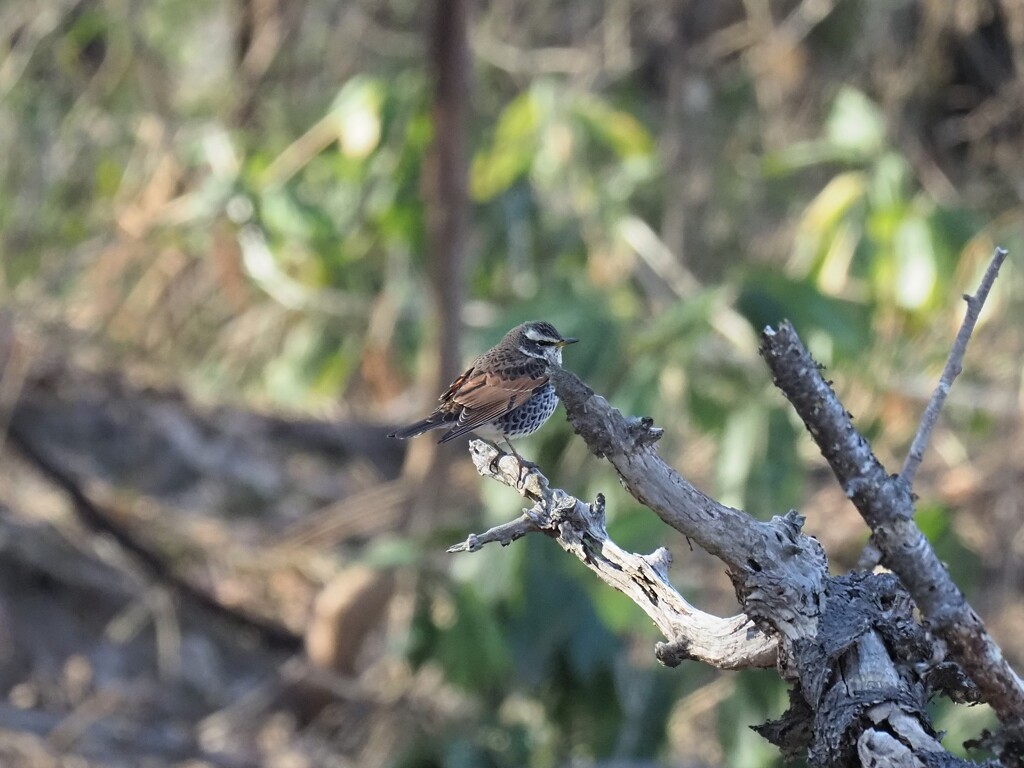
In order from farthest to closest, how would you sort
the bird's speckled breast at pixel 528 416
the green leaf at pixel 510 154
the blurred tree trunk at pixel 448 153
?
the green leaf at pixel 510 154 < the blurred tree trunk at pixel 448 153 < the bird's speckled breast at pixel 528 416

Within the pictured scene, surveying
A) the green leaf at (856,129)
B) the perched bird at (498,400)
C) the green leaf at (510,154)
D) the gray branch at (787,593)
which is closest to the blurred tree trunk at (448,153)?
the green leaf at (510,154)

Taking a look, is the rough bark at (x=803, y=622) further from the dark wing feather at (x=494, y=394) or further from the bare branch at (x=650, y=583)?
the dark wing feather at (x=494, y=394)

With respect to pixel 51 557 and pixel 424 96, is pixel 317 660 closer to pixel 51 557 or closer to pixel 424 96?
pixel 51 557

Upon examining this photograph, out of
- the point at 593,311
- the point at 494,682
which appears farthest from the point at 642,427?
the point at 494,682

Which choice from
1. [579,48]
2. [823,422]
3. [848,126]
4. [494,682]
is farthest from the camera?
[579,48]

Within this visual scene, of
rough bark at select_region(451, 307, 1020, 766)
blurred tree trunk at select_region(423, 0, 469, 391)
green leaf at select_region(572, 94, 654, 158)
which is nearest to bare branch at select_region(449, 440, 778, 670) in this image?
rough bark at select_region(451, 307, 1020, 766)

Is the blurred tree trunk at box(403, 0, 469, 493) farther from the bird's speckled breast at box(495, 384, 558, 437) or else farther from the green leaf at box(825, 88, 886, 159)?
the bird's speckled breast at box(495, 384, 558, 437)
